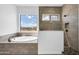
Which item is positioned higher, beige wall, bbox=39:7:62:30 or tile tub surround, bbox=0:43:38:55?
beige wall, bbox=39:7:62:30

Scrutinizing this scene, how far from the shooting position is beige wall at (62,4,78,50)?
124 cm

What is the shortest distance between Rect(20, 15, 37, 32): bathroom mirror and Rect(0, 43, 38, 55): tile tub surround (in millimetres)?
192

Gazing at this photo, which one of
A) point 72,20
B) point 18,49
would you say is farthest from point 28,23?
point 72,20

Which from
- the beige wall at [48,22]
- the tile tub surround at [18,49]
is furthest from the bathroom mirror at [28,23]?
the tile tub surround at [18,49]

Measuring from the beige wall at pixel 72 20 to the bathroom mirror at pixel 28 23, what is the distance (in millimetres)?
366

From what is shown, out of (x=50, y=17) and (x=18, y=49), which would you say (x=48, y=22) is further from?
(x=18, y=49)

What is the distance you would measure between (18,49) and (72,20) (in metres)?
0.72

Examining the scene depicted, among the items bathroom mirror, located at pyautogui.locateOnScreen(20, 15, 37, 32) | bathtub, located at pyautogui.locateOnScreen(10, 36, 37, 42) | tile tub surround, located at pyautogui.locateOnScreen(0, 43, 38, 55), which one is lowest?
tile tub surround, located at pyautogui.locateOnScreen(0, 43, 38, 55)

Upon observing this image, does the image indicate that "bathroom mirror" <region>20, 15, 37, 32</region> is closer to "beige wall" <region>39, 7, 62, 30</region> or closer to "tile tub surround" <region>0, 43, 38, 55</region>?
"beige wall" <region>39, 7, 62, 30</region>

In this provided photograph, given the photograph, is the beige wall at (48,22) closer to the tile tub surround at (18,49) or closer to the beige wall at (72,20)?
the beige wall at (72,20)

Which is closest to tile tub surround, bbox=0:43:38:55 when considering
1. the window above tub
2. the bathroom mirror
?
the bathroom mirror

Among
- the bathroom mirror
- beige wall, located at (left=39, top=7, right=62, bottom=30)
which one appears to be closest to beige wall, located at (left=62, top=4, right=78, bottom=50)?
beige wall, located at (left=39, top=7, right=62, bottom=30)

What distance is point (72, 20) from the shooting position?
4.19ft

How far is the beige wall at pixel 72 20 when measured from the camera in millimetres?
1236
